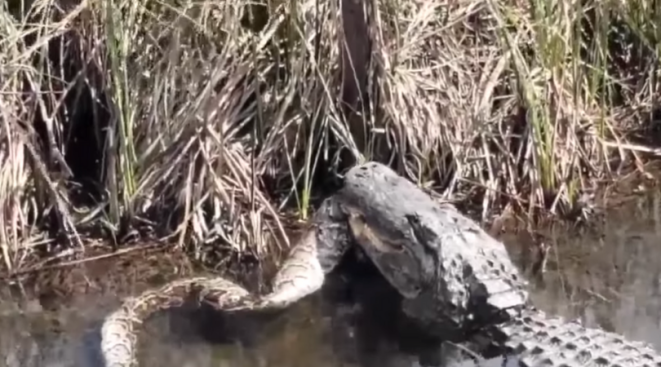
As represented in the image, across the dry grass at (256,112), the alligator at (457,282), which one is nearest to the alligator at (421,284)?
the alligator at (457,282)

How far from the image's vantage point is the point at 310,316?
12.3ft

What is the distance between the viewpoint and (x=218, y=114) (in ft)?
13.7

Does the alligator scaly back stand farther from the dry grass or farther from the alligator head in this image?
the dry grass

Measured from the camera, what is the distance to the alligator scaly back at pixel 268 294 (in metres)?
3.60

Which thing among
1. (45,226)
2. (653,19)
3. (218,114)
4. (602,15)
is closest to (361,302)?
(218,114)

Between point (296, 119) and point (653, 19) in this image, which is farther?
point (653, 19)

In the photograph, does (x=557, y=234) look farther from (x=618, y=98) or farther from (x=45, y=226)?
(x=45, y=226)

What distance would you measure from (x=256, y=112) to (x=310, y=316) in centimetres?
85

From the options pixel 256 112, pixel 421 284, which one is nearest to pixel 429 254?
pixel 421 284

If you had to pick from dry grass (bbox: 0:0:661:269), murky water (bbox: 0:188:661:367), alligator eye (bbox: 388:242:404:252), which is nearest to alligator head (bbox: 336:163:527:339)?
alligator eye (bbox: 388:242:404:252)

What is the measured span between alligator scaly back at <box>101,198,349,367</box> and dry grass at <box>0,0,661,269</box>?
0.20 meters

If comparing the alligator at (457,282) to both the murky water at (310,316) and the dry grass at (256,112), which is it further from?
Result: the dry grass at (256,112)

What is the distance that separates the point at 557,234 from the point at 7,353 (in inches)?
71.6

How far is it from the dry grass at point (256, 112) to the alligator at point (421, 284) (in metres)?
0.25
